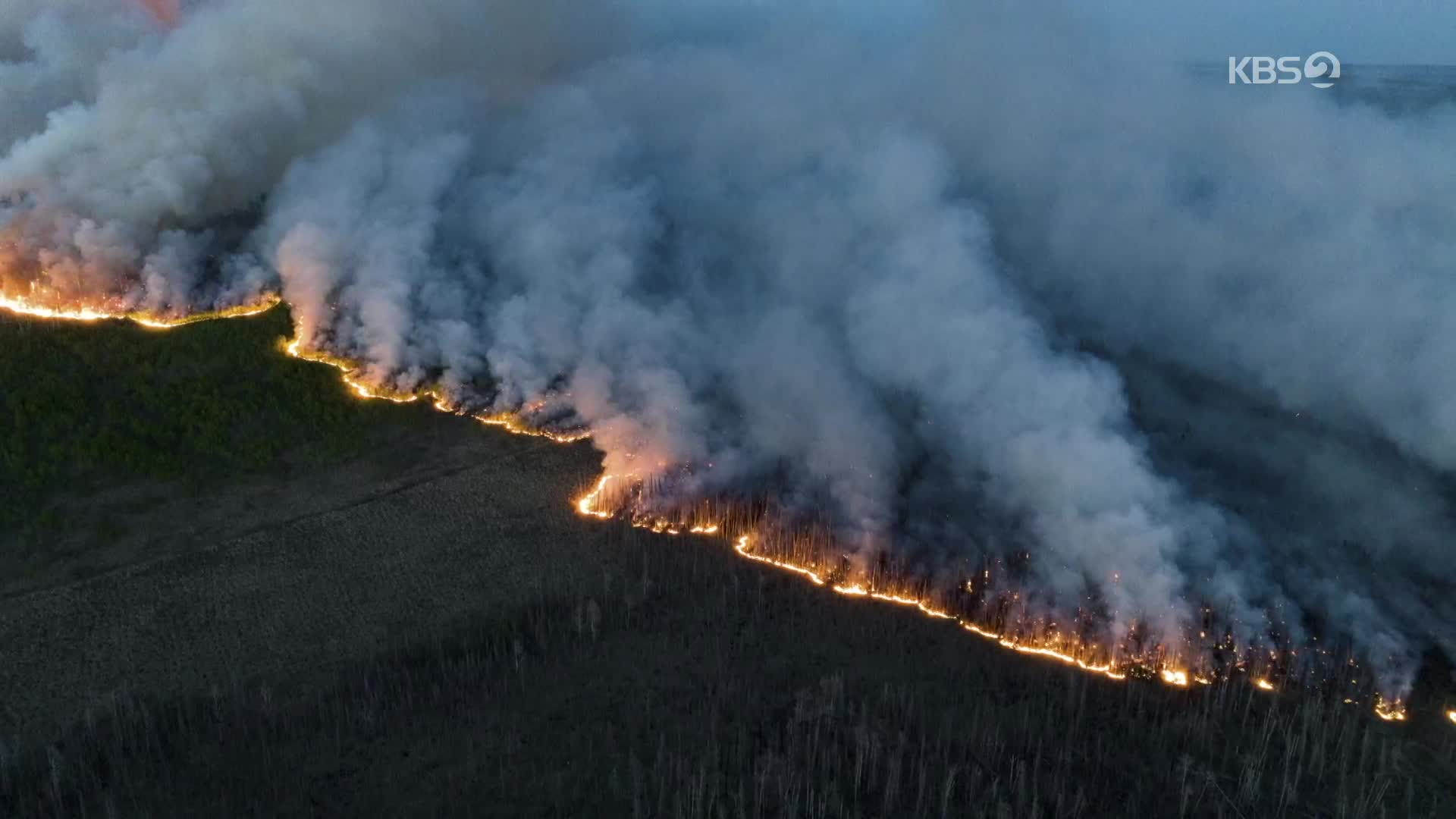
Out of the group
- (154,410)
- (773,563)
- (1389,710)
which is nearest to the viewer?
(1389,710)

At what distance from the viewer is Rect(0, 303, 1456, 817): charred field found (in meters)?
11.7

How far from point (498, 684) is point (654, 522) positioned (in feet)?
14.3

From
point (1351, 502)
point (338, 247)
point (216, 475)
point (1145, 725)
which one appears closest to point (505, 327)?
point (338, 247)

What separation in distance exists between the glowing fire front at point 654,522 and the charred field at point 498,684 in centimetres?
28

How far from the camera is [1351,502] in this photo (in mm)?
18453

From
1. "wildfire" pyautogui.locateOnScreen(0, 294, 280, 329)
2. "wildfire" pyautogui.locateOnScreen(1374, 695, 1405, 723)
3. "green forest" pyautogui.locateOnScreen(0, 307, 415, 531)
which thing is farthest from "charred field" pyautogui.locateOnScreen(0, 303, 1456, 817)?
"wildfire" pyautogui.locateOnScreen(0, 294, 280, 329)

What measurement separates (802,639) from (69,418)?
40.7ft

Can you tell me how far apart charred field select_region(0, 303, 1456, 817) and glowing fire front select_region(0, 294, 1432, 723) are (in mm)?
278

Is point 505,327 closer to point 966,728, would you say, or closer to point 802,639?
point 802,639

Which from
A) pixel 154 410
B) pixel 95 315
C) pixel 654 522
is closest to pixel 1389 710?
pixel 654 522

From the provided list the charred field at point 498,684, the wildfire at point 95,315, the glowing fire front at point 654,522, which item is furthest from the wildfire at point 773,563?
the wildfire at point 95,315

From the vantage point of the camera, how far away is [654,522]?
672 inches

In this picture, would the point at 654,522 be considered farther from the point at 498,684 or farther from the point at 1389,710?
the point at 1389,710

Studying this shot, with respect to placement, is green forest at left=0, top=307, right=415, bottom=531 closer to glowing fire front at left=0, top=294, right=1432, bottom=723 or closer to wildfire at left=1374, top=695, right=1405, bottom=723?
glowing fire front at left=0, top=294, right=1432, bottom=723
